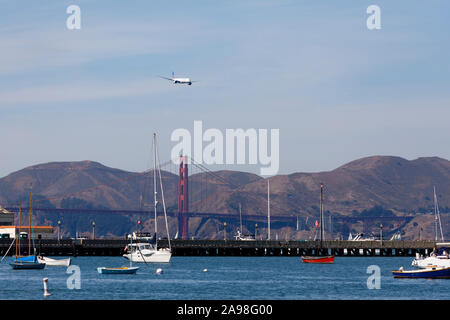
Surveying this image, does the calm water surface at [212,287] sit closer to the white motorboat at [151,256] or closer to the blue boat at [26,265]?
the blue boat at [26,265]

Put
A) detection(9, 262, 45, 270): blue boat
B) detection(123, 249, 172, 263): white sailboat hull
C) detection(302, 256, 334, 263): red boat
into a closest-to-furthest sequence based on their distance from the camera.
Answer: detection(9, 262, 45, 270): blue boat
detection(123, 249, 172, 263): white sailboat hull
detection(302, 256, 334, 263): red boat

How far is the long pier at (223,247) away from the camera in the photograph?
15475 cm

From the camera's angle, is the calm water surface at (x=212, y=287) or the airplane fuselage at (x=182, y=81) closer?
the calm water surface at (x=212, y=287)

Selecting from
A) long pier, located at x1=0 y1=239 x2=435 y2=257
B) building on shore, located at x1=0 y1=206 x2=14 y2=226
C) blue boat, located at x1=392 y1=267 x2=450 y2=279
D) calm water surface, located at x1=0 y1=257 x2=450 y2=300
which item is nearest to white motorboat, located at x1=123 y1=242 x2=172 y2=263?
calm water surface, located at x1=0 y1=257 x2=450 y2=300

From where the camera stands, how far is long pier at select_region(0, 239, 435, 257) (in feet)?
508

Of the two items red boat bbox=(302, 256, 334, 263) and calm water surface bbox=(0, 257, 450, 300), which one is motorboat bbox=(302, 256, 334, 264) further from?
calm water surface bbox=(0, 257, 450, 300)

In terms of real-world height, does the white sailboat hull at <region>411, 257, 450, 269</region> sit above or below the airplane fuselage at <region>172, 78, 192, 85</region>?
below

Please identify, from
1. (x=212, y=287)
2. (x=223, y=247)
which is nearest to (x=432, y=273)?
(x=212, y=287)

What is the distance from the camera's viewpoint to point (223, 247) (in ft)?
542

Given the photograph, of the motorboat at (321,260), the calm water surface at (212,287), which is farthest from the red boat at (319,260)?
the calm water surface at (212,287)

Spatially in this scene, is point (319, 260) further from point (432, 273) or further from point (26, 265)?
point (26, 265)

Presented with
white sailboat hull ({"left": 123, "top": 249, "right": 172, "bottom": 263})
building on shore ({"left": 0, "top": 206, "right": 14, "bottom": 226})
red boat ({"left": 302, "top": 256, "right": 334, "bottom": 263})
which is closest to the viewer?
white sailboat hull ({"left": 123, "top": 249, "right": 172, "bottom": 263})
